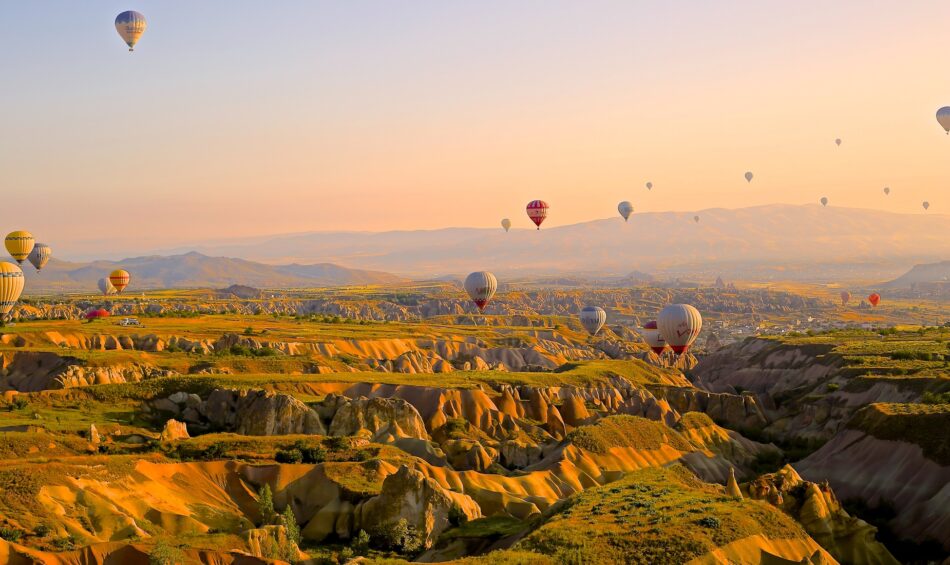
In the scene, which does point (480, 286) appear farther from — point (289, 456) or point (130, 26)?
point (289, 456)

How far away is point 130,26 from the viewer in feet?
395

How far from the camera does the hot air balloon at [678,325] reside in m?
120

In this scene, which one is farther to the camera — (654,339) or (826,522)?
(654,339)

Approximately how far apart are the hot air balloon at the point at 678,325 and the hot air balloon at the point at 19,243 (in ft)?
297

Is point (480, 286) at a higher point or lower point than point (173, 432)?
higher

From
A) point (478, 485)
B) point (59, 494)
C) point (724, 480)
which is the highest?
point (59, 494)

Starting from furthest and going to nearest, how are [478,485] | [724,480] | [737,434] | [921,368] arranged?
[921,368] < [737,434] < [724,480] < [478,485]

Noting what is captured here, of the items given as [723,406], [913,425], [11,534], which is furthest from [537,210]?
[11,534]

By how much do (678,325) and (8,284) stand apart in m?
72.9

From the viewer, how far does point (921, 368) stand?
116 m

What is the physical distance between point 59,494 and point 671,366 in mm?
120922

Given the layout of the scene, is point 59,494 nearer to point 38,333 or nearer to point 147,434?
point 147,434

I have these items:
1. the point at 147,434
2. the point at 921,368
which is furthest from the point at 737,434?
the point at 147,434

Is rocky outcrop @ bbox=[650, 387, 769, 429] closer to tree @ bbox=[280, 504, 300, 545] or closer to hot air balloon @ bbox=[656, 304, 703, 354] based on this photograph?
hot air balloon @ bbox=[656, 304, 703, 354]
